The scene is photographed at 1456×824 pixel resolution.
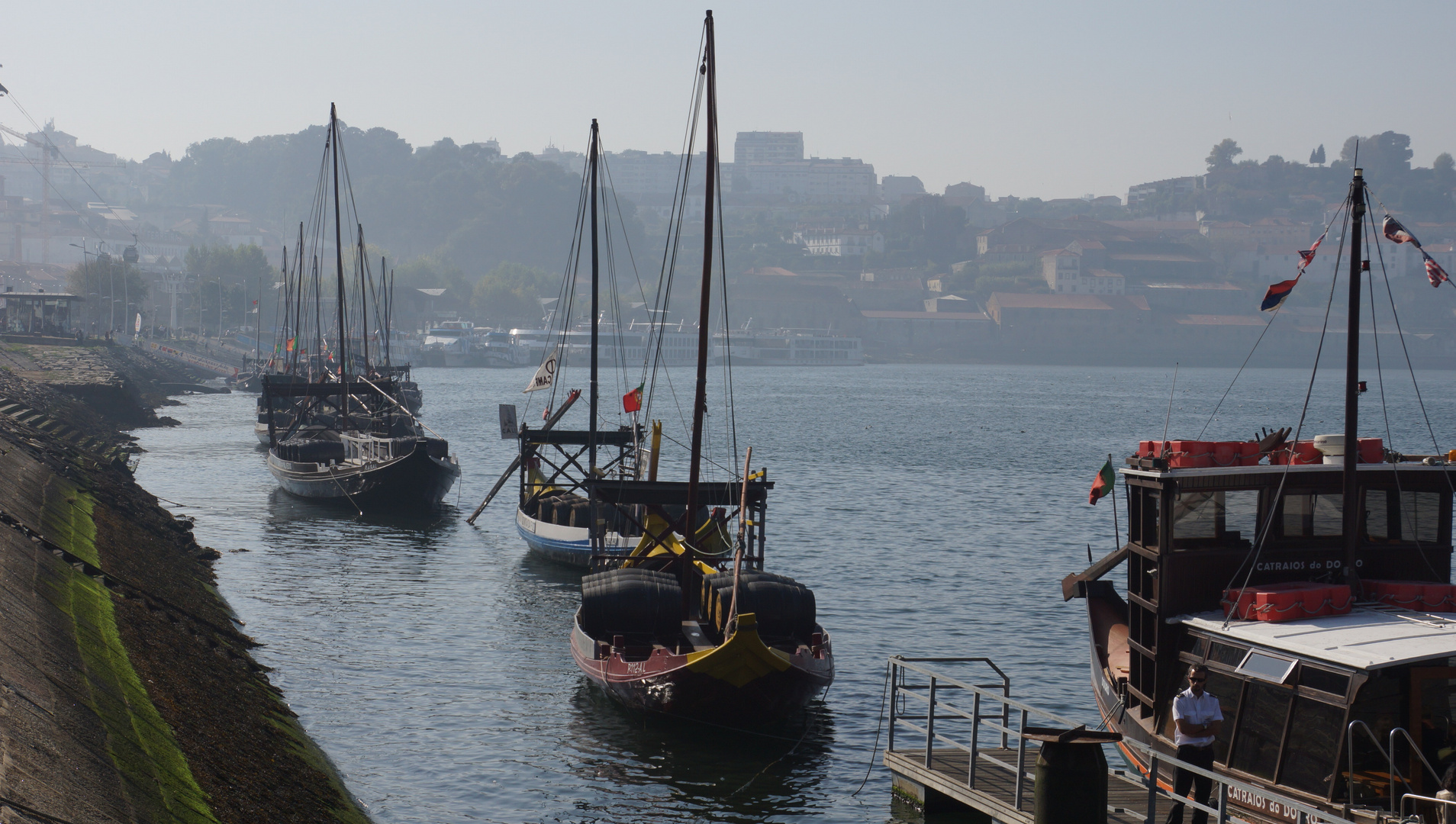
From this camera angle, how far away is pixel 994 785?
634 inches

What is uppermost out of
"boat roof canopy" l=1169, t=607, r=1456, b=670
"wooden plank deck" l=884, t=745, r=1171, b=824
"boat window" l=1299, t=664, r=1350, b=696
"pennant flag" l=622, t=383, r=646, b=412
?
"pennant flag" l=622, t=383, r=646, b=412

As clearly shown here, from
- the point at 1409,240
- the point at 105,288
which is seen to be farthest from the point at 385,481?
the point at 105,288

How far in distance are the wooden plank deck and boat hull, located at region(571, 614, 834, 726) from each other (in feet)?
10.8

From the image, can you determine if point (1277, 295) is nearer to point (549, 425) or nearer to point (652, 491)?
point (652, 491)

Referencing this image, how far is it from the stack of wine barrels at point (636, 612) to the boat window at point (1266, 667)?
11.3 metres

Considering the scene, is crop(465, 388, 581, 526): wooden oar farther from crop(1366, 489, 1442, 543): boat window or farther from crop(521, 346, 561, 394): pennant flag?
crop(1366, 489, 1442, 543): boat window

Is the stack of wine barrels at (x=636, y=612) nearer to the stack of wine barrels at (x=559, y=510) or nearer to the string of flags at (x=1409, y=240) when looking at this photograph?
the string of flags at (x=1409, y=240)

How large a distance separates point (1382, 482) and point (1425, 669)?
4117 millimetres

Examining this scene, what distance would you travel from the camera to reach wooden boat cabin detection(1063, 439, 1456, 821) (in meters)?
13.3

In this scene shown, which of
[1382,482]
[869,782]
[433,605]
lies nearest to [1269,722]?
[1382,482]

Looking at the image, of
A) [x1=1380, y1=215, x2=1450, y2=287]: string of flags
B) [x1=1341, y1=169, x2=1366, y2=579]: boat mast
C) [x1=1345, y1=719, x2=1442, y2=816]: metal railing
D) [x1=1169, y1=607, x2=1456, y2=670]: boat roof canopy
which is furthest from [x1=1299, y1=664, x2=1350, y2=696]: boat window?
[x1=1380, y1=215, x2=1450, y2=287]: string of flags

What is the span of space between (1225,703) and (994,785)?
3.00 m

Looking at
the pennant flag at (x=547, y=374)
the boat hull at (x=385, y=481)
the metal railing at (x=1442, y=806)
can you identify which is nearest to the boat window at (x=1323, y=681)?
the metal railing at (x=1442, y=806)

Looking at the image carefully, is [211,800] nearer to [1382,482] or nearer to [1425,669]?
[1425,669]
